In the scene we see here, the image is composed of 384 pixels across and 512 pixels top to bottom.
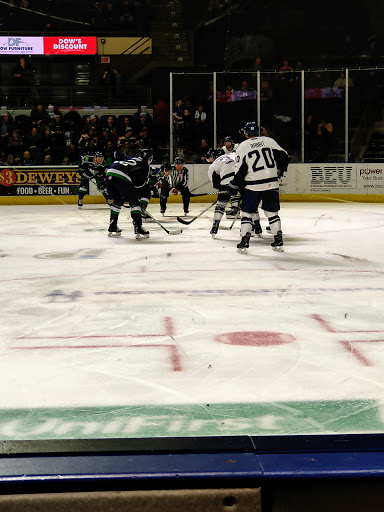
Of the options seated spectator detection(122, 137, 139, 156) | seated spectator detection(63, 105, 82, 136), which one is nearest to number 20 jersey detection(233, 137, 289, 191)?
seated spectator detection(122, 137, 139, 156)

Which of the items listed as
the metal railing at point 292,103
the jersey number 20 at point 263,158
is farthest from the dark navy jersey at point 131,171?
the metal railing at point 292,103

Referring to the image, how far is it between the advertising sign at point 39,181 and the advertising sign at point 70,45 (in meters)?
5.48

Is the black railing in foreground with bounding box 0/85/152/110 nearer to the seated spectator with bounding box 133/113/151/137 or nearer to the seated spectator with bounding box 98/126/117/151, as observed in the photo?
the seated spectator with bounding box 133/113/151/137

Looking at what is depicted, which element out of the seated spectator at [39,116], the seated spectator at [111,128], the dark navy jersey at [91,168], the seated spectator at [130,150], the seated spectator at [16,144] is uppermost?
the seated spectator at [39,116]

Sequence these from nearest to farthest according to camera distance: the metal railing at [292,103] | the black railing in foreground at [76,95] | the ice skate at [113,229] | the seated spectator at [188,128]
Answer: the ice skate at [113,229] → the metal railing at [292,103] → the seated spectator at [188,128] → the black railing in foreground at [76,95]

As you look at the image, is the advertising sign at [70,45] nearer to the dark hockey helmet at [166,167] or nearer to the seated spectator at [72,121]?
the seated spectator at [72,121]

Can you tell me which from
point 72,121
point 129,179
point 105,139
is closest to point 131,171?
point 129,179

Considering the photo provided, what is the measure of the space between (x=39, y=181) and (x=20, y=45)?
550 cm

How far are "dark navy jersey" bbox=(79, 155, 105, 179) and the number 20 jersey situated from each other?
6.28m

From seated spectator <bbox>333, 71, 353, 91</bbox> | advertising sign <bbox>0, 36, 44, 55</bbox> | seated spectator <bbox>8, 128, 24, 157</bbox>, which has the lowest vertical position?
seated spectator <bbox>8, 128, 24, 157</bbox>

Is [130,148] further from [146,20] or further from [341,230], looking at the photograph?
[146,20]

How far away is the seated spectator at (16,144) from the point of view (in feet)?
50.7

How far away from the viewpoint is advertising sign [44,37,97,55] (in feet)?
63.3

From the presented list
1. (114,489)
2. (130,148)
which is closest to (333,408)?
(114,489)
